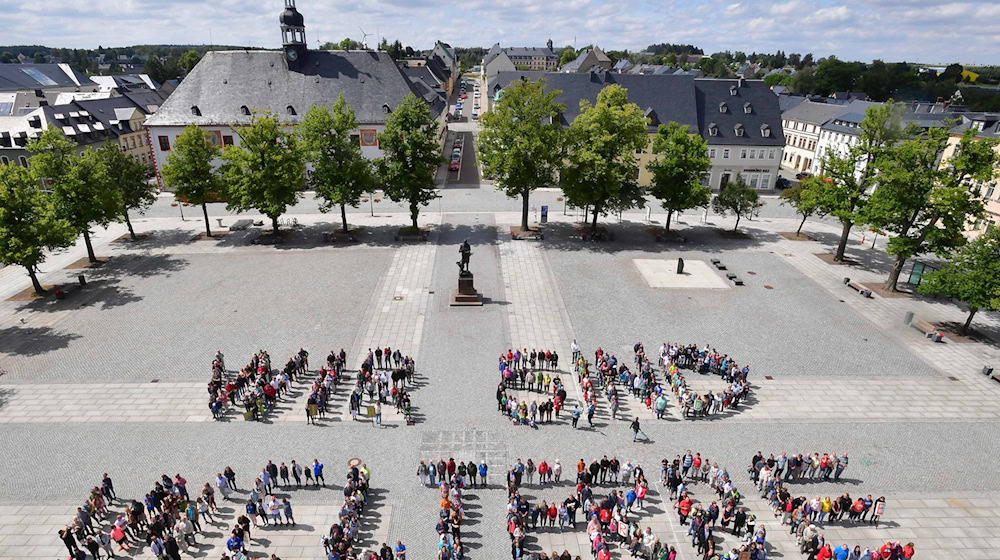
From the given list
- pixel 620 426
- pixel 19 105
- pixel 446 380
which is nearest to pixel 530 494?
pixel 620 426

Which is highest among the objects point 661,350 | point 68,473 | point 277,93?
point 277,93

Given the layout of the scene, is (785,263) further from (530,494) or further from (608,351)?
(530,494)

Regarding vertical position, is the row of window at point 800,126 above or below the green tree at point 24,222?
above

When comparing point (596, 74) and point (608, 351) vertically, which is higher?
point (596, 74)

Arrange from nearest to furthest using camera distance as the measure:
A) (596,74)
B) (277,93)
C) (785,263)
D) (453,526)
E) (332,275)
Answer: (453,526) → (332,275) → (785,263) → (277,93) → (596,74)

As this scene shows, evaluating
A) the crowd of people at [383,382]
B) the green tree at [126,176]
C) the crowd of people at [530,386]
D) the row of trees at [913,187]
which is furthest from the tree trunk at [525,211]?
the green tree at [126,176]

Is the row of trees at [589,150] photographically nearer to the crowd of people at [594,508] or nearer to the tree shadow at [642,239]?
the tree shadow at [642,239]

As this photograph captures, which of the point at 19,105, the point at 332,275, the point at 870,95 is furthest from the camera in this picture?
the point at 870,95

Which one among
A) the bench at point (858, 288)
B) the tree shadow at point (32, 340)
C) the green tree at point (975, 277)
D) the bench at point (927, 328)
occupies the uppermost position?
the green tree at point (975, 277)

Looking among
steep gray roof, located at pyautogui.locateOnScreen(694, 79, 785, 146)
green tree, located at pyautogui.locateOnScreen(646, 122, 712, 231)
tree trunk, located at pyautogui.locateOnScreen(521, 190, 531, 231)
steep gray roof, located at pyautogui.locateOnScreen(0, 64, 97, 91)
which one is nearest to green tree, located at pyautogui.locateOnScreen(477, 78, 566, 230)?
tree trunk, located at pyautogui.locateOnScreen(521, 190, 531, 231)
